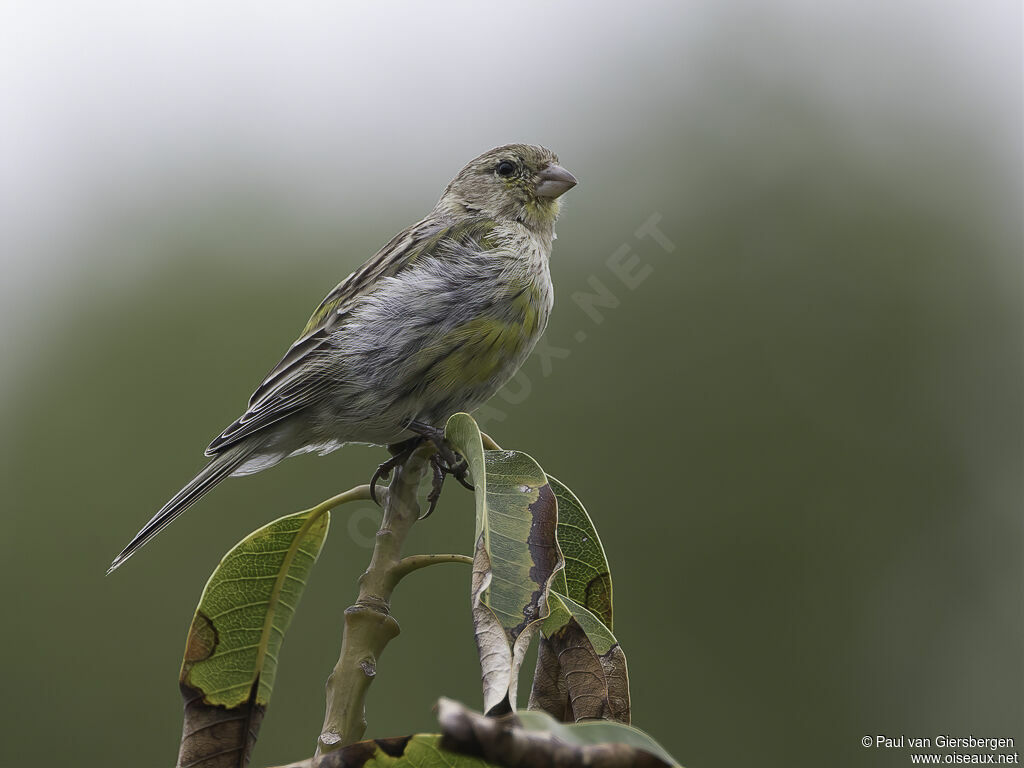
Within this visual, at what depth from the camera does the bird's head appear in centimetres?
385

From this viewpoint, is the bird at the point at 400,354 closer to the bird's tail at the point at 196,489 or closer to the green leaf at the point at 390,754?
the bird's tail at the point at 196,489

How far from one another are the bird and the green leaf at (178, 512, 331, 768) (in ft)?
2.66

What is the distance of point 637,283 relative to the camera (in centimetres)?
721

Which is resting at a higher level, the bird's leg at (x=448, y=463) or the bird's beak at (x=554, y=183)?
the bird's beak at (x=554, y=183)

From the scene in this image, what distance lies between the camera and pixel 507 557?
5.43 feet

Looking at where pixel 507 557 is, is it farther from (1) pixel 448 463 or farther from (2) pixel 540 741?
(1) pixel 448 463

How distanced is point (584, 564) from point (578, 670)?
41 centimetres

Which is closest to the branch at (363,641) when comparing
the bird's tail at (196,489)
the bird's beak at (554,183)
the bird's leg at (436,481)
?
the bird's leg at (436,481)

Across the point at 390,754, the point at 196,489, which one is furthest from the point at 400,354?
the point at 390,754

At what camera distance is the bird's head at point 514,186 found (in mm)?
3846

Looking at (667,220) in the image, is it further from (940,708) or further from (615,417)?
(940,708)

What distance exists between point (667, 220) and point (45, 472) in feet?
15.6

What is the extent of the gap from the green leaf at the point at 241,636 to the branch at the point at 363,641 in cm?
32

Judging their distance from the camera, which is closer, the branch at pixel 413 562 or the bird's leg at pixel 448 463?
the branch at pixel 413 562
